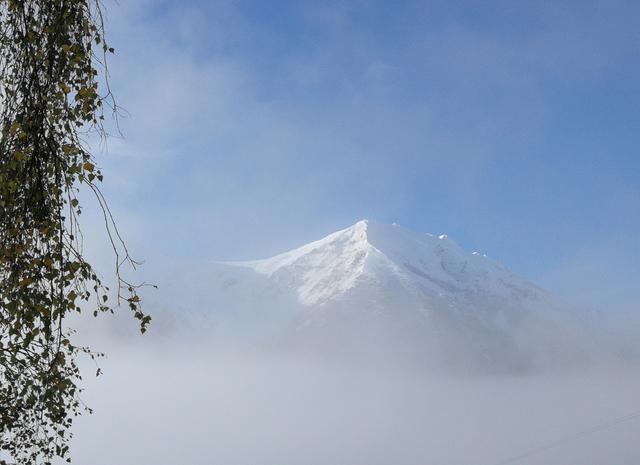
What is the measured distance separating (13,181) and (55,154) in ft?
1.29

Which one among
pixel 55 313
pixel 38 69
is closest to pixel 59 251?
pixel 55 313

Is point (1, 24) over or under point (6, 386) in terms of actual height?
over

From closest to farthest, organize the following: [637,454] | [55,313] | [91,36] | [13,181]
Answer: [13,181] → [55,313] → [91,36] → [637,454]

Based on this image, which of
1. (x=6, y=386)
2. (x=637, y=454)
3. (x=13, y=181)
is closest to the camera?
(x=13, y=181)

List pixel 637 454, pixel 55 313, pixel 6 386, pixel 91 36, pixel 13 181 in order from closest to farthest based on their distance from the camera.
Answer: pixel 13 181, pixel 55 313, pixel 91 36, pixel 6 386, pixel 637 454

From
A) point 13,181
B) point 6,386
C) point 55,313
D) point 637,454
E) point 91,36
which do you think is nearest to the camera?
point 13,181

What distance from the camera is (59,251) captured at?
4.57m

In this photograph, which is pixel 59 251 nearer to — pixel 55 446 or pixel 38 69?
pixel 38 69

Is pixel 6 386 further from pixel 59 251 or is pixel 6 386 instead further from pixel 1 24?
pixel 1 24

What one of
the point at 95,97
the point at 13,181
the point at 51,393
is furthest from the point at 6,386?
the point at 95,97

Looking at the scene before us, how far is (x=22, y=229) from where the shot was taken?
4910 mm

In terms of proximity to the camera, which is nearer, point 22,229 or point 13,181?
point 13,181

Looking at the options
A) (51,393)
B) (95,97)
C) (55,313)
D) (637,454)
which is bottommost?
(51,393)

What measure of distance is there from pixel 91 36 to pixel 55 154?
1113mm
